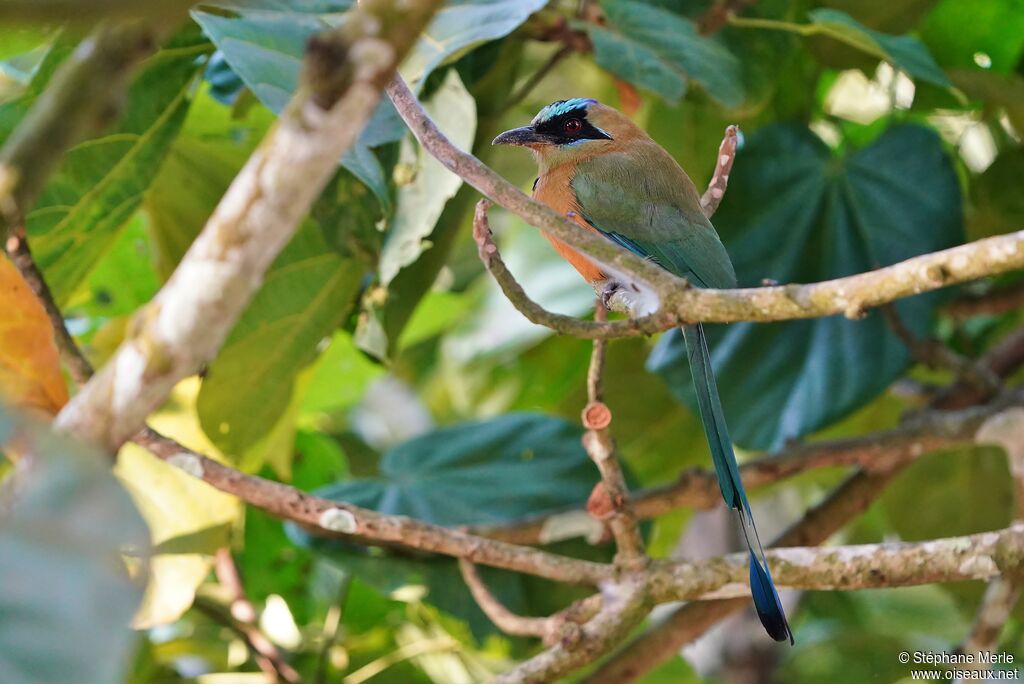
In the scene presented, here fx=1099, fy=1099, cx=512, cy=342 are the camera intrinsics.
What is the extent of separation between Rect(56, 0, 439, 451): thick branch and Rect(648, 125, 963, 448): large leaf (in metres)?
1.34

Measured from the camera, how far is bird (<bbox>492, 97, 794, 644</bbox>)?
128 centimetres

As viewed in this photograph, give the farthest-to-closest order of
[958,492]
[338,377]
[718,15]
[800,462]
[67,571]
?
[338,377] → [958,492] → [718,15] → [800,462] → [67,571]

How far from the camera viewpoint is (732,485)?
129 centimetres

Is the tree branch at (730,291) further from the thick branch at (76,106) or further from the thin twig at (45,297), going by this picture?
the thin twig at (45,297)

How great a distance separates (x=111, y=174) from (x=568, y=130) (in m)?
0.72

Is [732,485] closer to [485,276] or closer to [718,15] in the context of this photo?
[718,15]

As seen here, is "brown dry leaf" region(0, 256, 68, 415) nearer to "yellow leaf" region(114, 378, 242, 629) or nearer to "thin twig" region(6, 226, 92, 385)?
"thin twig" region(6, 226, 92, 385)

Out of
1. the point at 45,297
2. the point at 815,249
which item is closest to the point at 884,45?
the point at 815,249

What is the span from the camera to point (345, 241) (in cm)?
176

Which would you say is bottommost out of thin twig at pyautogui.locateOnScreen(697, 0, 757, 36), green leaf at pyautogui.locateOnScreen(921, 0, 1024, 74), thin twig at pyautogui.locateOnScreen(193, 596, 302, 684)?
thin twig at pyautogui.locateOnScreen(193, 596, 302, 684)

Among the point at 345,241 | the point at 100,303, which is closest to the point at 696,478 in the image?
the point at 345,241

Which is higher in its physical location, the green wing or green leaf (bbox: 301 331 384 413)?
the green wing

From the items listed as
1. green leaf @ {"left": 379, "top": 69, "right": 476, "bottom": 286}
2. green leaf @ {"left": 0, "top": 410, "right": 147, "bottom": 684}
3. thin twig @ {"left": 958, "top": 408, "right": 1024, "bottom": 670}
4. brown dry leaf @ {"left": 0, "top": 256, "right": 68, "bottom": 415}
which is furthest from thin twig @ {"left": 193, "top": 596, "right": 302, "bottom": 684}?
green leaf @ {"left": 0, "top": 410, "right": 147, "bottom": 684}

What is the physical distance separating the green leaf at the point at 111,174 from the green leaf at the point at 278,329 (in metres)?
0.27
